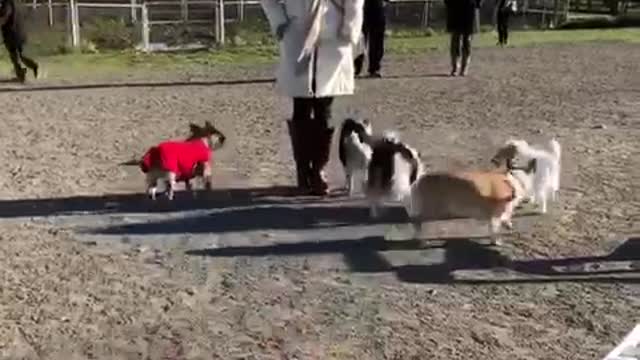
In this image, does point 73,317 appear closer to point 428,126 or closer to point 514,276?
point 514,276

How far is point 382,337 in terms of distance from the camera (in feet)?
19.0

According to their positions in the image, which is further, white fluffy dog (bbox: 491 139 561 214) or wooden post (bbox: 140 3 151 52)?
wooden post (bbox: 140 3 151 52)

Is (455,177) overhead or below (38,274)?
overhead

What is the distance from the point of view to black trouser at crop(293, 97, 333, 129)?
894 cm

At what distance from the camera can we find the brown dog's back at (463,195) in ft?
24.1

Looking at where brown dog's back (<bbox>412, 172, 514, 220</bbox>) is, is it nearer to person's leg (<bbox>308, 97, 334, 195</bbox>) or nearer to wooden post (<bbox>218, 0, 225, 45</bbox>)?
person's leg (<bbox>308, 97, 334, 195</bbox>)

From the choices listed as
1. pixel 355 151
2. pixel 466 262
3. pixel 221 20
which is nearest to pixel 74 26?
pixel 221 20

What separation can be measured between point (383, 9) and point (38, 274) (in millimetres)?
13179

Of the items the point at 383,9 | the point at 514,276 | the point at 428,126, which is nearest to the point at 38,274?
the point at 514,276

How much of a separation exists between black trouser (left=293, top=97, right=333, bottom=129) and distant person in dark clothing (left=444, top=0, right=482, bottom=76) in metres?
9.80

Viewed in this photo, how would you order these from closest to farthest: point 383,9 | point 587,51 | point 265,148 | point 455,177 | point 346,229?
point 455,177
point 346,229
point 265,148
point 383,9
point 587,51

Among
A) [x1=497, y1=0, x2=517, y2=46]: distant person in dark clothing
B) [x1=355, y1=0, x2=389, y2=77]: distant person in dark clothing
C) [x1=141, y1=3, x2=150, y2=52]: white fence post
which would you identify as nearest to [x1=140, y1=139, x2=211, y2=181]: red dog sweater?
[x1=355, y1=0, x2=389, y2=77]: distant person in dark clothing

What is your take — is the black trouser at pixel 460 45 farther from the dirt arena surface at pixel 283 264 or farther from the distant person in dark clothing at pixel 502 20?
the distant person in dark clothing at pixel 502 20

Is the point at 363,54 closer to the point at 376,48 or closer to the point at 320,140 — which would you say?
the point at 376,48
